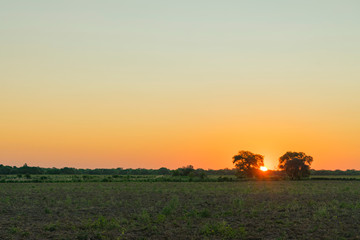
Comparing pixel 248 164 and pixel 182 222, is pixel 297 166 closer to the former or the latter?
pixel 248 164

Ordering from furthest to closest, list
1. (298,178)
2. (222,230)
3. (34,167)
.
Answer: (34,167) → (298,178) → (222,230)

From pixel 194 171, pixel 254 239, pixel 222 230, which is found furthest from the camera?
pixel 194 171

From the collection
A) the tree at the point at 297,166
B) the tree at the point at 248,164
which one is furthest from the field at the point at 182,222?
the tree at the point at 248,164

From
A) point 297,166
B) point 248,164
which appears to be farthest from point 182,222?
point 248,164

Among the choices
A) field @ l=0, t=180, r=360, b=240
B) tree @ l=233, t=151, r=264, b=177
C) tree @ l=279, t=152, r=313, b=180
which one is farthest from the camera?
tree @ l=233, t=151, r=264, b=177

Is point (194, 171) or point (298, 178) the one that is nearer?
point (298, 178)

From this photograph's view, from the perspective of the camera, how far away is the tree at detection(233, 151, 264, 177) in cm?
12281

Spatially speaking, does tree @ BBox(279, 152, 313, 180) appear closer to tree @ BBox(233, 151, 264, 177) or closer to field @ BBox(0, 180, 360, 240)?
tree @ BBox(233, 151, 264, 177)

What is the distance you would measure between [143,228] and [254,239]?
673 centimetres

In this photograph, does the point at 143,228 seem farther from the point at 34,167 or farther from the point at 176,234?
the point at 34,167

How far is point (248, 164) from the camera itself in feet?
406

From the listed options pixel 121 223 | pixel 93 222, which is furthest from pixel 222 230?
pixel 93 222

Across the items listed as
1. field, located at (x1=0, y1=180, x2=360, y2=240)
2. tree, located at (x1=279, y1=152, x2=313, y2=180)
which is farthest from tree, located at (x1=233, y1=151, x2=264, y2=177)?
field, located at (x1=0, y1=180, x2=360, y2=240)

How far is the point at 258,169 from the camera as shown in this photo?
12419 cm
